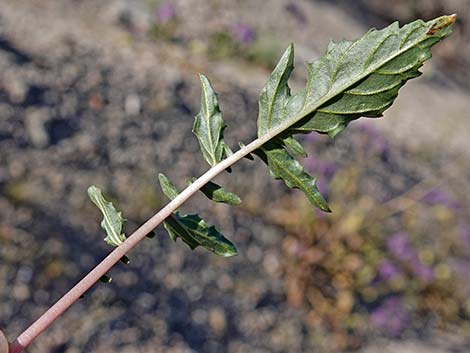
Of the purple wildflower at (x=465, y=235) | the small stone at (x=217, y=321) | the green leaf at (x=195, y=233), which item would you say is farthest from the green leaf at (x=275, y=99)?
the purple wildflower at (x=465, y=235)

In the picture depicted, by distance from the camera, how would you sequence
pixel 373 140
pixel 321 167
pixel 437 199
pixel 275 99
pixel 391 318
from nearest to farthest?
1. pixel 275 99
2. pixel 391 318
3. pixel 321 167
4. pixel 437 199
5. pixel 373 140

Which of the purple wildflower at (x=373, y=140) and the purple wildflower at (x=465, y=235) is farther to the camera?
the purple wildflower at (x=373, y=140)

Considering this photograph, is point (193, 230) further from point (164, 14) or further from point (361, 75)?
point (164, 14)

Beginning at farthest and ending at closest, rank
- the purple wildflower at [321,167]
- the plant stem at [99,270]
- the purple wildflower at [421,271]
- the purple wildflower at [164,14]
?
the purple wildflower at [164,14], the purple wildflower at [321,167], the purple wildflower at [421,271], the plant stem at [99,270]

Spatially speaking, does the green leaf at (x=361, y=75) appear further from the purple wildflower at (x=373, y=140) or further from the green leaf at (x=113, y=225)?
the purple wildflower at (x=373, y=140)

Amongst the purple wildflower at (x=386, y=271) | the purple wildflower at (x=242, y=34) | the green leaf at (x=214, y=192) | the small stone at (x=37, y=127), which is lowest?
the purple wildflower at (x=386, y=271)

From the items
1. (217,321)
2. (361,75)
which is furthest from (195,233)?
(217,321)

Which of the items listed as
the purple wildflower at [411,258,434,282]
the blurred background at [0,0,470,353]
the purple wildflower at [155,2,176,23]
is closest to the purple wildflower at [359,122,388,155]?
the blurred background at [0,0,470,353]
